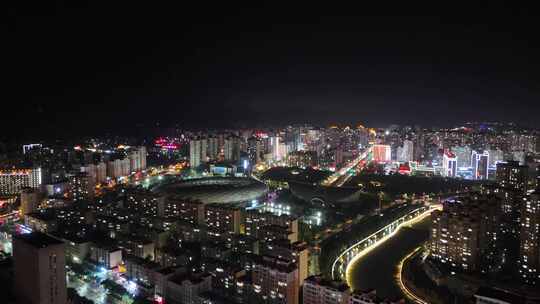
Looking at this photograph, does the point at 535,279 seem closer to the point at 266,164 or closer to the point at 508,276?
the point at 508,276

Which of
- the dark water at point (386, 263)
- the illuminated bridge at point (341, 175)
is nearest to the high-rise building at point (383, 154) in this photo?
the illuminated bridge at point (341, 175)

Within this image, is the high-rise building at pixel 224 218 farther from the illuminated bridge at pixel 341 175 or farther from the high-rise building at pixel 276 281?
the illuminated bridge at pixel 341 175

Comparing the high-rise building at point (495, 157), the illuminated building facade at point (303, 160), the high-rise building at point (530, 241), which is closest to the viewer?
the high-rise building at point (530, 241)

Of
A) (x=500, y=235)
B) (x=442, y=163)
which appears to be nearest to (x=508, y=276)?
(x=500, y=235)

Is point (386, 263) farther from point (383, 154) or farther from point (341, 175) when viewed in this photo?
point (383, 154)

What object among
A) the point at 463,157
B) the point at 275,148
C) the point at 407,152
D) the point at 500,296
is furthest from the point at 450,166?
the point at 500,296
